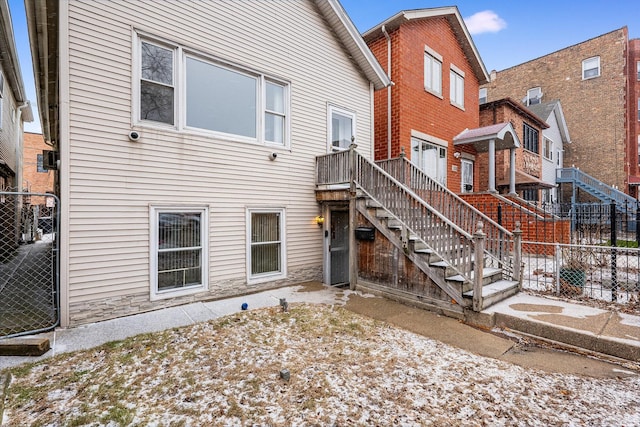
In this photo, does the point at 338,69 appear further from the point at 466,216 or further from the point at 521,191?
the point at 521,191

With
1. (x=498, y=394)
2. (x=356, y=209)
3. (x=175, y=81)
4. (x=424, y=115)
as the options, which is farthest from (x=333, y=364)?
(x=424, y=115)

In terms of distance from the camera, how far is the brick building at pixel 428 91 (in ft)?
33.9

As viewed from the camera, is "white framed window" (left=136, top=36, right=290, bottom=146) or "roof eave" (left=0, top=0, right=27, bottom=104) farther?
"roof eave" (left=0, top=0, right=27, bottom=104)

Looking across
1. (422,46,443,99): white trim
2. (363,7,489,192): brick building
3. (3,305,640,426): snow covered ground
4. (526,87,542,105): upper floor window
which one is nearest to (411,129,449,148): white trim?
(363,7,489,192): brick building

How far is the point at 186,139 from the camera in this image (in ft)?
19.7

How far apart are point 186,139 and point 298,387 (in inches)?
198

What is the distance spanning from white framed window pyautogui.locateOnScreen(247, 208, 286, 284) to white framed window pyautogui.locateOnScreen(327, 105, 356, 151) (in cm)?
283

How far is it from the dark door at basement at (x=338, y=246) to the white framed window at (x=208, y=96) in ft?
8.77

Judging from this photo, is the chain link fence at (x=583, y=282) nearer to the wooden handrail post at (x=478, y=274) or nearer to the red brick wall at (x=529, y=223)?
the wooden handrail post at (x=478, y=274)

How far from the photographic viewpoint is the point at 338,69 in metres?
8.85

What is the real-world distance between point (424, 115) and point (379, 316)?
8.43 m

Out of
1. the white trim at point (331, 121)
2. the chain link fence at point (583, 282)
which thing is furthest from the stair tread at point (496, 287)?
the white trim at point (331, 121)

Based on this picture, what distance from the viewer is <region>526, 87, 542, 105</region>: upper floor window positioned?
25.0 meters

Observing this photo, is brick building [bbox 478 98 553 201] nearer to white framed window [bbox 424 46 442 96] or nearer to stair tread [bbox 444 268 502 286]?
white framed window [bbox 424 46 442 96]
